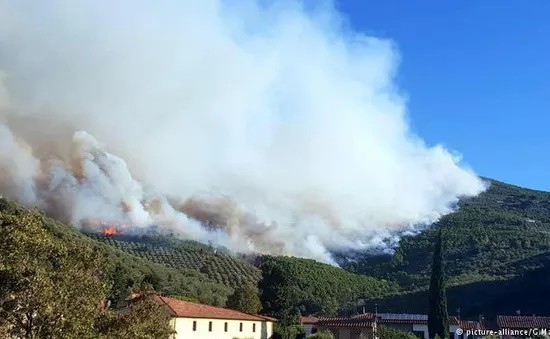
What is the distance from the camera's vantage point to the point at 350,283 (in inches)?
4569

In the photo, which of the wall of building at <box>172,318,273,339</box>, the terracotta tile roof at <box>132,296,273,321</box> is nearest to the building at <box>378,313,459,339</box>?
the wall of building at <box>172,318,273,339</box>

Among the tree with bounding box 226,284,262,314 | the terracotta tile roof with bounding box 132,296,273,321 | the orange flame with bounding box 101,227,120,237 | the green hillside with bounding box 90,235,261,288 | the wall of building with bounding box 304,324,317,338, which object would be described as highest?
the orange flame with bounding box 101,227,120,237

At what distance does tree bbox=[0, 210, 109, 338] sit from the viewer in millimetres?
15836

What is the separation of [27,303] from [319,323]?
177 feet

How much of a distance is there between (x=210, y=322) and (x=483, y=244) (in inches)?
3615

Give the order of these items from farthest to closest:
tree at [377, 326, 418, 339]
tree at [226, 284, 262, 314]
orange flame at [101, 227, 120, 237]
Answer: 1. orange flame at [101, 227, 120, 237]
2. tree at [226, 284, 262, 314]
3. tree at [377, 326, 418, 339]

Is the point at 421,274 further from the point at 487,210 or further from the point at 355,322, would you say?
the point at 355,322

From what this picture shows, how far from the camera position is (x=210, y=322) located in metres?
53.6

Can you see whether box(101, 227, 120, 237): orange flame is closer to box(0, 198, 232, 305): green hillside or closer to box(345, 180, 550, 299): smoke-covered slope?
box(0, 198, 232, 305): green hillside

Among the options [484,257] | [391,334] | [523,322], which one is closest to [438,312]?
[391,334]

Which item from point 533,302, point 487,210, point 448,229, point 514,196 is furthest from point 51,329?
point 514,196

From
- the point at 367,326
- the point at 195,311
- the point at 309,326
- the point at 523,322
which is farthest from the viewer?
the point at 309,326

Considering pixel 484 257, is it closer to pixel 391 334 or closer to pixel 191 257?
pixel 191 257

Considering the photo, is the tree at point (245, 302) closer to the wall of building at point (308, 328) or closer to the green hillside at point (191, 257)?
the wall of building at point (308, 328)
